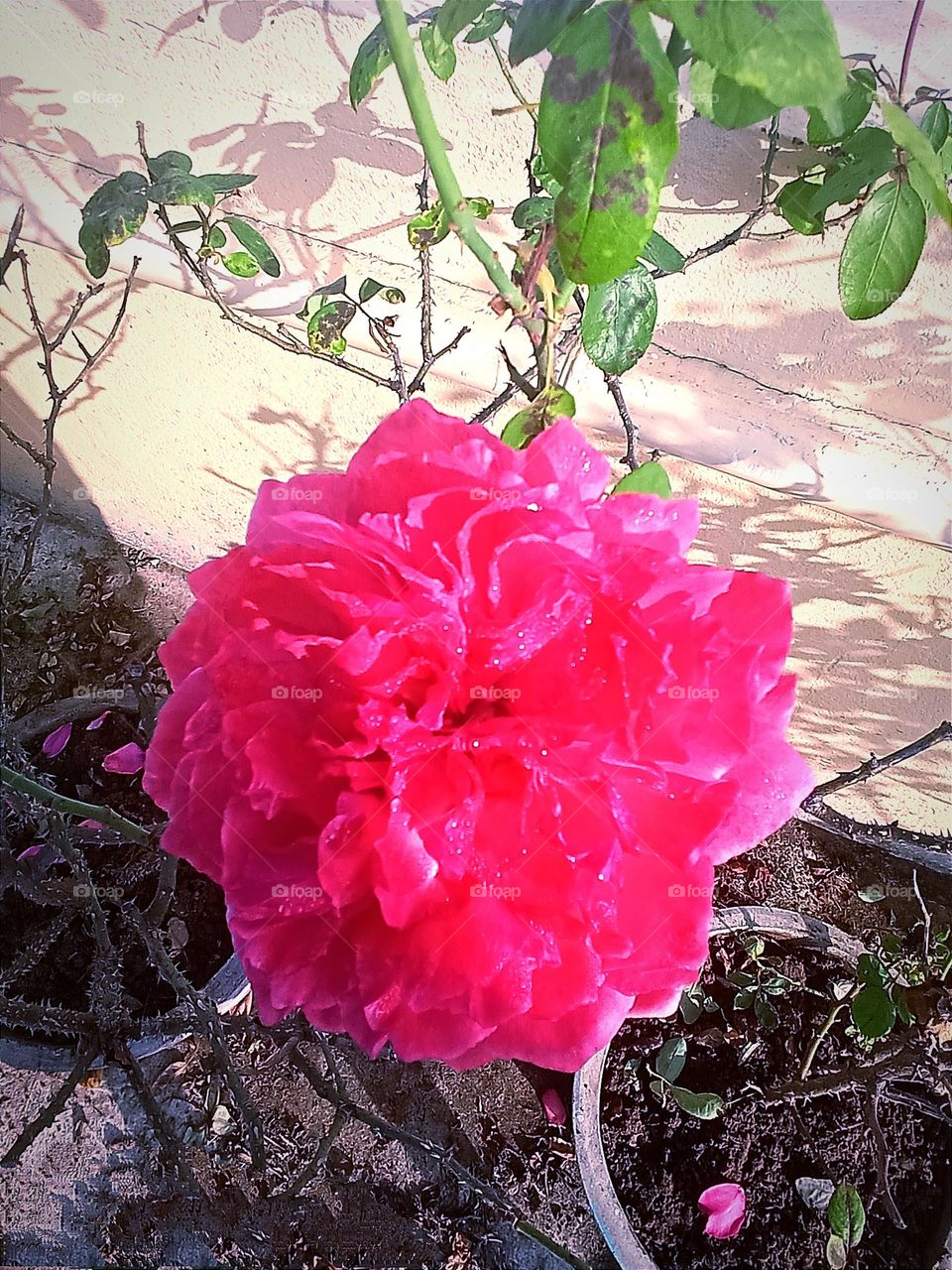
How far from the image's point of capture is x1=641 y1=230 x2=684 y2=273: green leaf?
0.33 meters

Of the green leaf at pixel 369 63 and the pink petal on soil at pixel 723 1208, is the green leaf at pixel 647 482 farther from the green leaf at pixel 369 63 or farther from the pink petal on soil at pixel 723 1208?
the pink petal on soil at pixel 723 1208

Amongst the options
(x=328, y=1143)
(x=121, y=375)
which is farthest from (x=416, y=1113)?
(x=121, y=375)

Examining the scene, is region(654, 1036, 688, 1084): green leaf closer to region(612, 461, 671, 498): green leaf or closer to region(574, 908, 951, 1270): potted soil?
region(574, 908, 951, 1270): potted soil

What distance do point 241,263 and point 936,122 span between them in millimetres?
303

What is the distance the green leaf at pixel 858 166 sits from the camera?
0.30 metres

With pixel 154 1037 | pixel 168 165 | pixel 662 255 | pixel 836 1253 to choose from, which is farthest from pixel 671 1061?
pixel 168 165

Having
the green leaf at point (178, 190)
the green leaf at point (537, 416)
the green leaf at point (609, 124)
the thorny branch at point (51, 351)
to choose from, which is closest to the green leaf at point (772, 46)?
the green leaf at point (609, 124)

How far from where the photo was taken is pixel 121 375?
0.59m

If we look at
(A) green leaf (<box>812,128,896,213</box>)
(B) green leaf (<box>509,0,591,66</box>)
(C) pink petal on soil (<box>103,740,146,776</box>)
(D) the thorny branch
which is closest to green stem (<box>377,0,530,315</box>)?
(B) green leaf (<box>509,0,591,66</box>)

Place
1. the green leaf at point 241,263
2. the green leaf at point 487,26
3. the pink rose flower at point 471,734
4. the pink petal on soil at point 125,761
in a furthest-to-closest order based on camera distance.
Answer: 1. the pink petal on soil at point 125,761
2. the green leaf at point 241,263
3. the green leaf at point 487,26
4. the pink rose flower at point 471,734

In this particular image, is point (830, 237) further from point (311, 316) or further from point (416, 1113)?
point (416, 1113)

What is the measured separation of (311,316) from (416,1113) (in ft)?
1.58

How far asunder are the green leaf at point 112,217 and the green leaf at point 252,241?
0.04 m

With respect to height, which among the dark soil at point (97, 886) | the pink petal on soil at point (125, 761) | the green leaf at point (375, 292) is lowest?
the dark soil at point (97, 886)
